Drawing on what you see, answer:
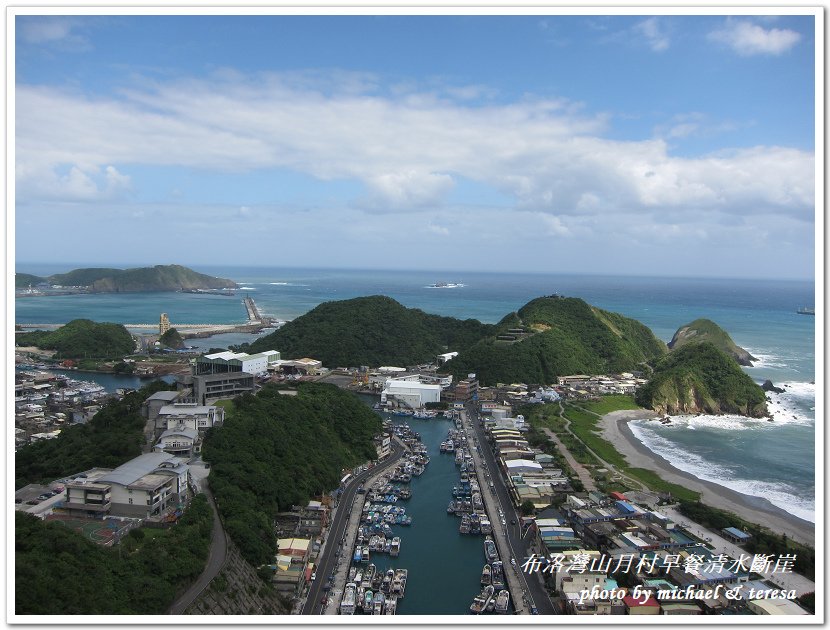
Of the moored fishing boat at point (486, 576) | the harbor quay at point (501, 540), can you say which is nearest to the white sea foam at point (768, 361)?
the harbor quay at point (501, 540)

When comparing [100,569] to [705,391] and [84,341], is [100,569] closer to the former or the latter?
[705,391]

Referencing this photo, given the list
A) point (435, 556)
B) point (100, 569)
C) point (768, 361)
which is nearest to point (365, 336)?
point (435, 556)

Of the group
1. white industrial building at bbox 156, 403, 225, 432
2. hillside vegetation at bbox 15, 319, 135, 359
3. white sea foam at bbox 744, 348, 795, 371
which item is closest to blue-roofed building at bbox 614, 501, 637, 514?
white industrial building at bbox 156, 403, 225, 432

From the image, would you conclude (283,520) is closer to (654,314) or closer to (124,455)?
(124,455)

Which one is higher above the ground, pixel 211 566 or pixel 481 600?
pixel 211 566

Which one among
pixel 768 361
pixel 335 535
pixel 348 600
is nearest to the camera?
pixel 348 600
